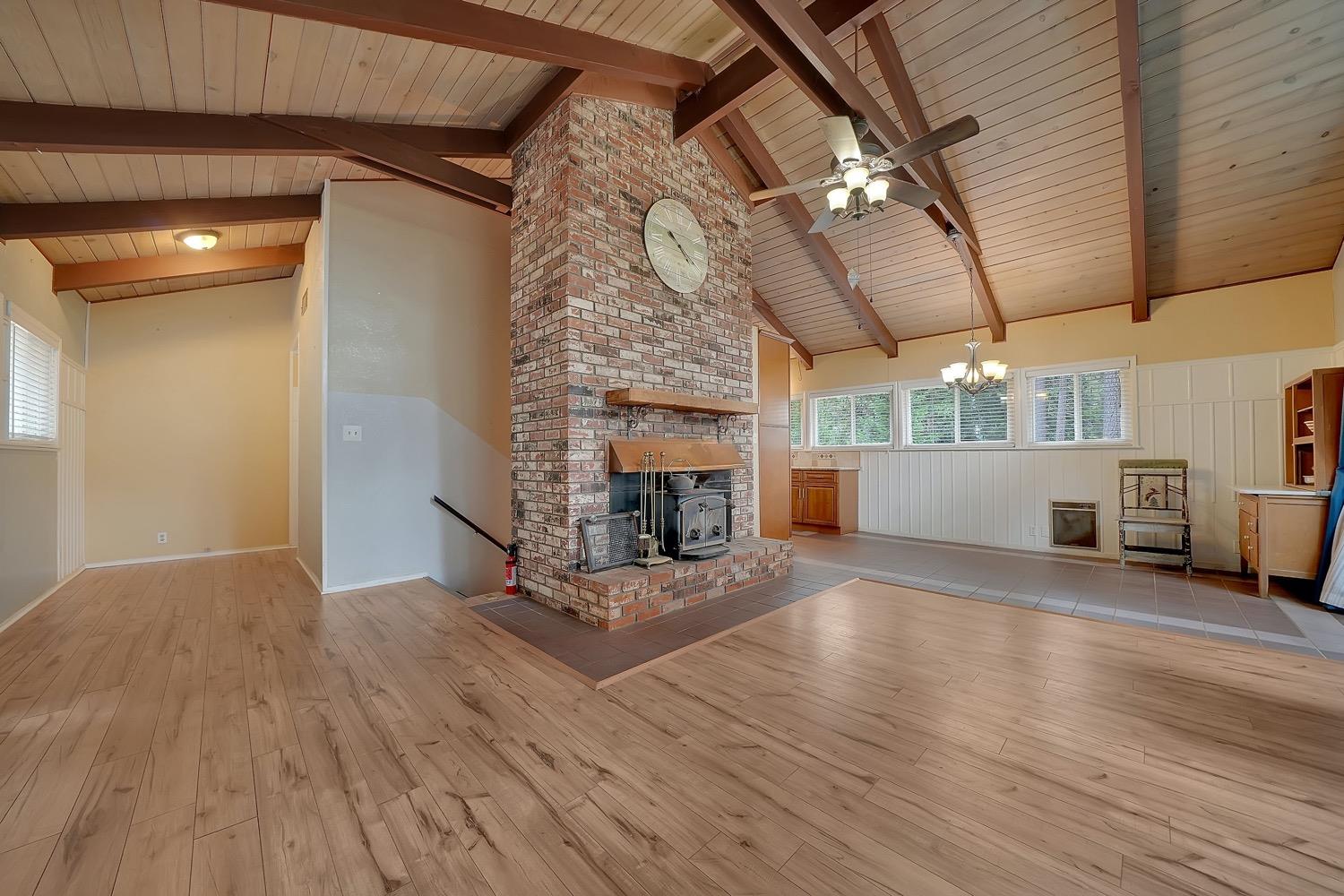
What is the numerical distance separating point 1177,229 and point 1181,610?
364 centimetres

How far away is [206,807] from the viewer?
1.61 metres

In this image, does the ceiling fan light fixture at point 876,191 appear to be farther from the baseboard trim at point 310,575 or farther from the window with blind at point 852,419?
the baseboard trim at point 310,575

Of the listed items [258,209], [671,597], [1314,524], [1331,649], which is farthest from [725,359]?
[1314,524]

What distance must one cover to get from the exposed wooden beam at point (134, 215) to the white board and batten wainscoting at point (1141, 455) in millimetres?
7811

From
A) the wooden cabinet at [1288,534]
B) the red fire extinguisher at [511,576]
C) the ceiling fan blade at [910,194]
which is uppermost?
the ceiling fan blade at [910,194]

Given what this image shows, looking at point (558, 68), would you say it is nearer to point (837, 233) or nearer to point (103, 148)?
point (103, 148)

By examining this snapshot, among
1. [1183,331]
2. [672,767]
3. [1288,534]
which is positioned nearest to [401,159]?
[672,767]

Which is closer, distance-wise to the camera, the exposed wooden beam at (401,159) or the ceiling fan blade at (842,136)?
the ceiling fan blade at (842,136)

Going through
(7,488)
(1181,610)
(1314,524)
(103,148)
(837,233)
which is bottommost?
(1181,610)

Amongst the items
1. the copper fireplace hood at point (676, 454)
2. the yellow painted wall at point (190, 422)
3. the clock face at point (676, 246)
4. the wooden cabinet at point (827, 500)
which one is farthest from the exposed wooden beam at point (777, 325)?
the yellow painted wall at point (190, 422)

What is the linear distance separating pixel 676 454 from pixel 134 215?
423 centimetres

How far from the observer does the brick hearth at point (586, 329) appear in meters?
3.59

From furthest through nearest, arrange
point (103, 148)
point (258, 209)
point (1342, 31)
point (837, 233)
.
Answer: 1. point (837, 233)
2. point (258, 209)
3. point (1342, 31)
4. point (103, 148)

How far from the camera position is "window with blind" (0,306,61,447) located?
3.48 meters
